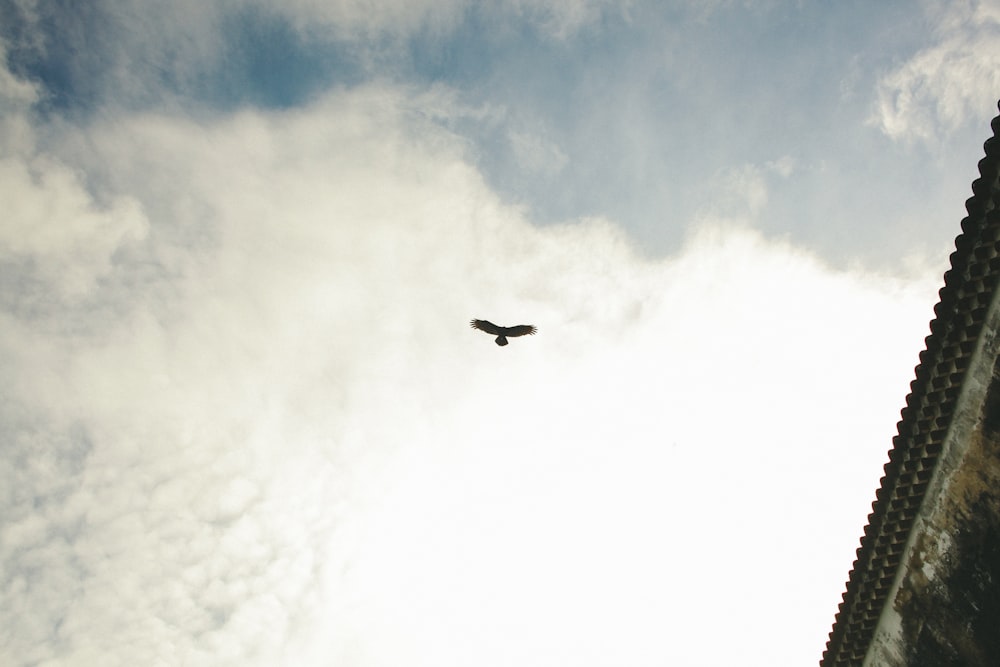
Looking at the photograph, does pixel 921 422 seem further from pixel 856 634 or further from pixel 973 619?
pixel 856 634

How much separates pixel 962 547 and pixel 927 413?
2051 mm

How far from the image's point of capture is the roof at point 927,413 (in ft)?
25.9

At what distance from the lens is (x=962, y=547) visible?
8.60 meters

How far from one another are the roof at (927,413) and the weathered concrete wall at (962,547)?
158mm

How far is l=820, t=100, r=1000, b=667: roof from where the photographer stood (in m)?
7.89

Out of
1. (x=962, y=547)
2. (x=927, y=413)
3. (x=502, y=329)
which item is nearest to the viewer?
(x=962, y=547)

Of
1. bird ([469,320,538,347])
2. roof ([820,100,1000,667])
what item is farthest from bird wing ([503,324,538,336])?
roof ([820,100,1000,667])

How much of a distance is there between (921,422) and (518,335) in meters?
10.2

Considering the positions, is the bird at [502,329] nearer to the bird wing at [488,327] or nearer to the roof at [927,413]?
the bird wing at [488,327]

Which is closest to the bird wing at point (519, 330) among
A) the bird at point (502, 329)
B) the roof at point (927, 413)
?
the bird at point (502, 329)

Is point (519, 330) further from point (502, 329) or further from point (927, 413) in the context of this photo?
point (927, 413)

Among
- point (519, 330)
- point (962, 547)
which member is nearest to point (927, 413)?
point (962, 547)

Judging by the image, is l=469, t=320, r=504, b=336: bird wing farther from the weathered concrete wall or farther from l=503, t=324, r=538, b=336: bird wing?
the weathered concrete wall

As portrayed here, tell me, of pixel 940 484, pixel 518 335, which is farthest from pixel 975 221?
pixel 518 335
